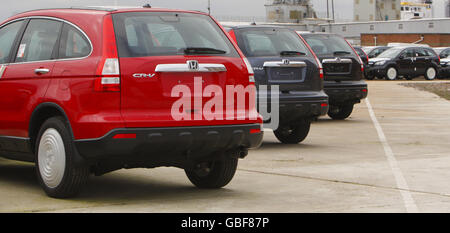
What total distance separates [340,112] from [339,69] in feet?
4.83

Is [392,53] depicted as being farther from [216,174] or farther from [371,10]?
[371,10]

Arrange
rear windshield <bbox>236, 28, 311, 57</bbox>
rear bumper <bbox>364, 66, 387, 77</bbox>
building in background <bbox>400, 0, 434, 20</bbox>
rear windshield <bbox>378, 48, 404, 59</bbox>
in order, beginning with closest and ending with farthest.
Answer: rear windshield <bbox>236, 28, 311, 57</bbox> < rear bumper <bbox>364, 66, 387, 77</bbox> < rear windshield <bbox>378, 48, 404, 59</bbox> < building in background <bbox>400, 0, 434, 20</bbox>

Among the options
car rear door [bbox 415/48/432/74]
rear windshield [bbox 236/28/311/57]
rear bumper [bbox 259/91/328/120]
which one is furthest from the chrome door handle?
car rear door [bbox 415/48/432/74]

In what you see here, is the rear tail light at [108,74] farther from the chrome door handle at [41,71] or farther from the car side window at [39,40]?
the car side window at [39,40]

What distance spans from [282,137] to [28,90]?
20.1 feet

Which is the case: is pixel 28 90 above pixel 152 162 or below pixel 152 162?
above

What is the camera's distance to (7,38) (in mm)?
8875

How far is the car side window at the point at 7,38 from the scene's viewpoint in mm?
8695

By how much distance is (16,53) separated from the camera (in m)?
8.53

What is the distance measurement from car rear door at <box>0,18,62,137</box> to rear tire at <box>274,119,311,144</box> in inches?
217

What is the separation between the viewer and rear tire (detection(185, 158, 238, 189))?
8523 millimetres

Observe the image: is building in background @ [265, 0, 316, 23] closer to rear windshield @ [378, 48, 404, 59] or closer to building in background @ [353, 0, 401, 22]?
building in background @ [353, 0, 401, 22]
